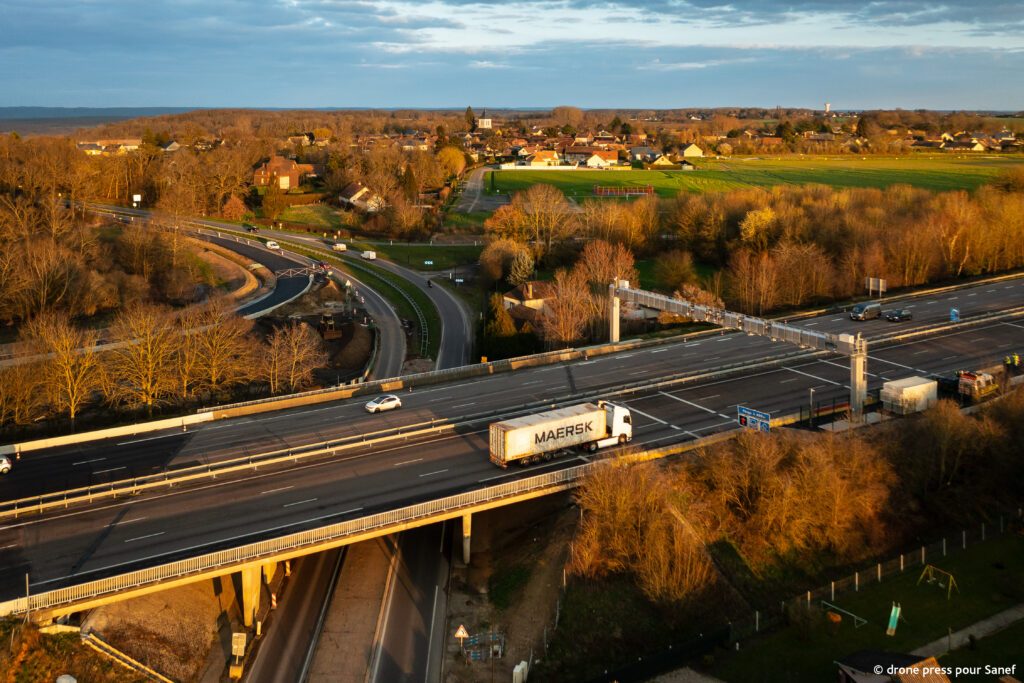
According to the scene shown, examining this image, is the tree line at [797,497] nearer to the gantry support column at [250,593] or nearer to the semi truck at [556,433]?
the semi truck at [556,433]

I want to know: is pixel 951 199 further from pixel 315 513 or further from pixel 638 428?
pixel 315 513

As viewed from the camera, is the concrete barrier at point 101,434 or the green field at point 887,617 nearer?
the green field at point 887,617

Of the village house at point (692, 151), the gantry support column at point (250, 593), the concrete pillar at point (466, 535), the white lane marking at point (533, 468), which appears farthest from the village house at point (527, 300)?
the village house at point (692, 151)

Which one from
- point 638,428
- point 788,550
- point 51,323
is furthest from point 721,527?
point 51,323

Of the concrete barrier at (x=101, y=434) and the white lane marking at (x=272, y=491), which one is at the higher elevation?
the concrete barrier at (x=101, y=434)

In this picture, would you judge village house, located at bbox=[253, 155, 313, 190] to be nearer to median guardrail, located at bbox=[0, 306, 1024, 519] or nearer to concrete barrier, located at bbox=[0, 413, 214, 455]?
concrete barrier, located at bbox=[0, 413, 214, 455]

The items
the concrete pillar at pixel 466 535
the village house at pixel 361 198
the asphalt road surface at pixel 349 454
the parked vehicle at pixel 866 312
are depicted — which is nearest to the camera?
the asphalt road surface at pixel 349 454

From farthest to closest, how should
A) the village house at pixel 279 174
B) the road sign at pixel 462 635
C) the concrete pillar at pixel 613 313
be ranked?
1. the village house at pixel 279 174
2. the concrete pillar at pixel 613 313
3. the road sign at pixel 462 635

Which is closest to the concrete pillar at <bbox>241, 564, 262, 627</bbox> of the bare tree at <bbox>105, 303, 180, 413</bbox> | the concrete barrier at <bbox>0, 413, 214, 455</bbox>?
the concrete barrier at <bbox>0, 413, 214, 455</bbox>
